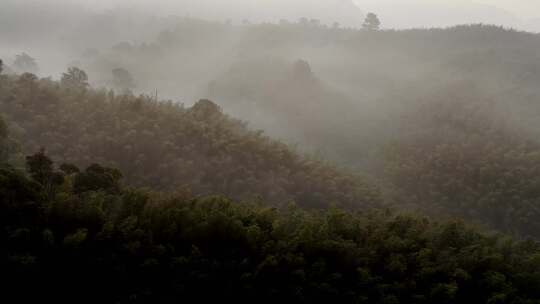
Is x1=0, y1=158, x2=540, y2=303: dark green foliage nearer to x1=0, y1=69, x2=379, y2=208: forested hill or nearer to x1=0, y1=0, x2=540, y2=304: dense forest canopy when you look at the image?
x1=0, y1=0, x2=540, y2=304: dense forest canopy

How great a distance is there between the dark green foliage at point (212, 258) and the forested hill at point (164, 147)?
7.52 m

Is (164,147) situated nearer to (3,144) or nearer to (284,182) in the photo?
(284,182)

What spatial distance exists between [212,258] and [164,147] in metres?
10.2

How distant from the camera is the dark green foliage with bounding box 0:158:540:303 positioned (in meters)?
7.08

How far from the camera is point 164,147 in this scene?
17.3 meters

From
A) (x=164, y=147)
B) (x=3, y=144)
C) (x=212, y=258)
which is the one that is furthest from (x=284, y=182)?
(x=212, y=258)

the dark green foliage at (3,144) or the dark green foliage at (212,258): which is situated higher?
the dark green foliage at (3,144)

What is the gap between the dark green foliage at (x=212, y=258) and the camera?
7082 millimetres

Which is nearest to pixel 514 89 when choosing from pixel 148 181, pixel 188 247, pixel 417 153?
pixel 417 153

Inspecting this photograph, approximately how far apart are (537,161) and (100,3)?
127492mm

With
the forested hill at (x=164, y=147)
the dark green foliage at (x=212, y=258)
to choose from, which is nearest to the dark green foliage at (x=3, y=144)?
the forested hill at (x=164, y=147)

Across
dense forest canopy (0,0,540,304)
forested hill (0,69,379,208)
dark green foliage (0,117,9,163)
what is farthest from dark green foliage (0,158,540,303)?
forested hill (0,69,379,208)

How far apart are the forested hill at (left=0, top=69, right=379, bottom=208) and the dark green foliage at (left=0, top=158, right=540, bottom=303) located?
7.52 meters

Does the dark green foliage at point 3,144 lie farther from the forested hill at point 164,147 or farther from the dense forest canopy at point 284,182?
the forested hill at point 164,147
